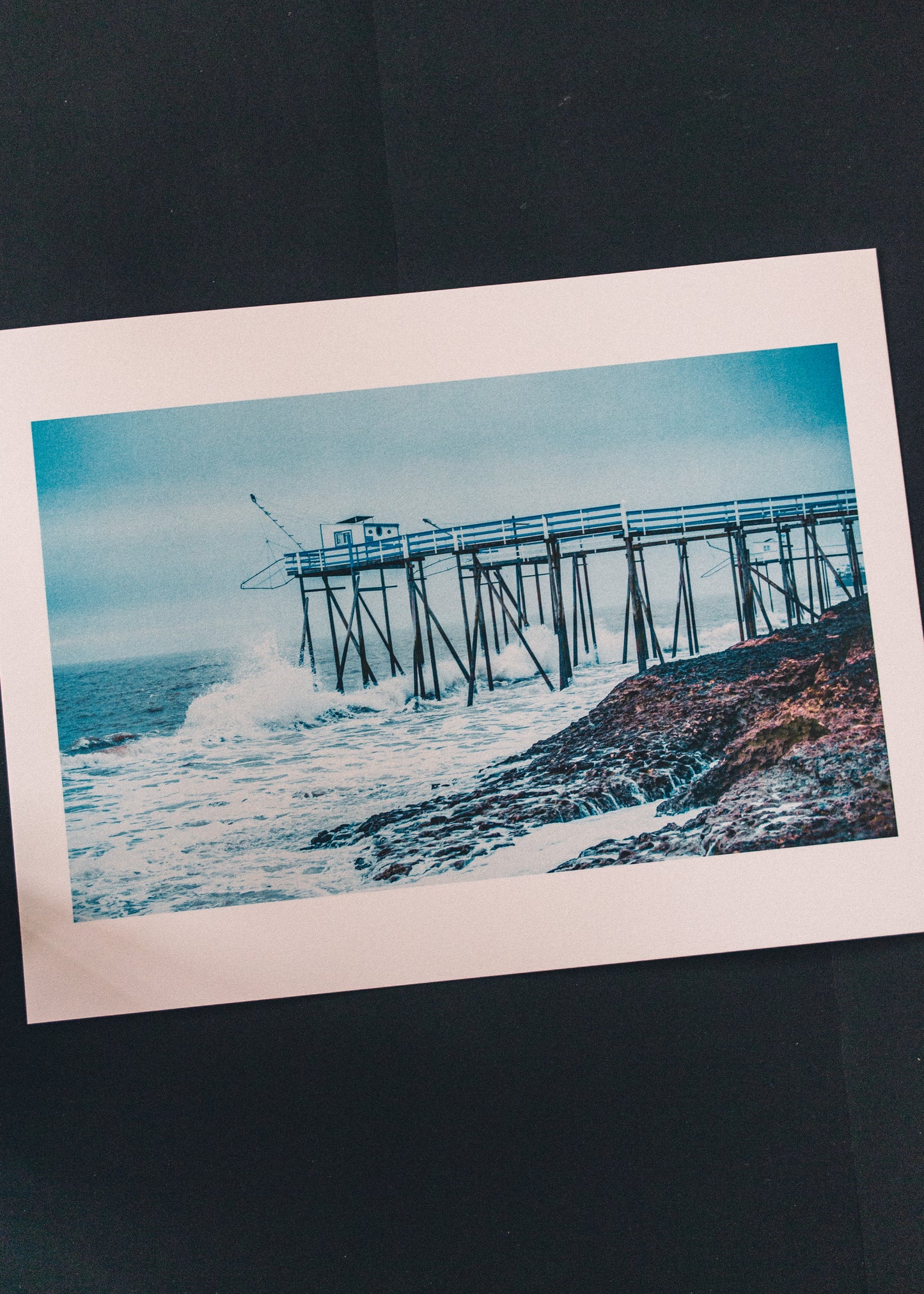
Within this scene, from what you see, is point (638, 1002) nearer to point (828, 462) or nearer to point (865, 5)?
point (828, 462)

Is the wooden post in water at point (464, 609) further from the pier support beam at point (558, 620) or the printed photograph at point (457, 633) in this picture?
the pier support beam at point (558, 620)

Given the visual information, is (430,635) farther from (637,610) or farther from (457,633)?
(637,610)

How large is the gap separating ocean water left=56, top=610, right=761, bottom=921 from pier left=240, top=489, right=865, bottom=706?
0.31 feet

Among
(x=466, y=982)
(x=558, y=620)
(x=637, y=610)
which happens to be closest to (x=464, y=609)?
(x=558, y=620)

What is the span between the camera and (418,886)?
4.81 feet

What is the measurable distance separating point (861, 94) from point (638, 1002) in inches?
66.6

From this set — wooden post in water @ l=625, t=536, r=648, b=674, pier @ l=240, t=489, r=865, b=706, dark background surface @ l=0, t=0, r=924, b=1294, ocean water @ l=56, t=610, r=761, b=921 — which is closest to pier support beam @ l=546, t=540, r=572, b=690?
pier @ l=240, t=489, r=865, b=706

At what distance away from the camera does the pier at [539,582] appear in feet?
4.87

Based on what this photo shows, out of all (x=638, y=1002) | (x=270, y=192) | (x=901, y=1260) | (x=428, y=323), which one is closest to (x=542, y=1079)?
(x=638, y=1002)

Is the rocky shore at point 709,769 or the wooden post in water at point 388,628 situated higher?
the wooden post in water at point 388,628

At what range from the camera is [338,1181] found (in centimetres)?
145

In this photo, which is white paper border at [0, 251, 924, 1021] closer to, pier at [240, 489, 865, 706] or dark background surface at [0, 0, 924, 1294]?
dark background surface at [0, 0, 924, 1294]

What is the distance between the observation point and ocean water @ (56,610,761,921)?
1.46 meters

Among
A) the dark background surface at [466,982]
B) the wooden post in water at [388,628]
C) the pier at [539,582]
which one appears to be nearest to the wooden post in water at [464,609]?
the pier at [539,582]
